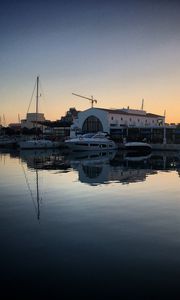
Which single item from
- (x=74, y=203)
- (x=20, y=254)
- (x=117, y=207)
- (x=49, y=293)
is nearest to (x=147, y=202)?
(x=117, y=207)

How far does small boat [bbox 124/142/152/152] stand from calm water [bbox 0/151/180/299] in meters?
47.5

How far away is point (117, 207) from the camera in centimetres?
1559

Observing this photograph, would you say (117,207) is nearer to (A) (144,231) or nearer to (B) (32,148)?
(A) (144,231)

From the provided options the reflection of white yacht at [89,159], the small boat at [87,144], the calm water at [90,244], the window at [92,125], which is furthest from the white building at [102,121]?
Result: the calm water at [90,244]

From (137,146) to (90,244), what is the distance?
58249 mm

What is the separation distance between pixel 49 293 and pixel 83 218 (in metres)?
6.44

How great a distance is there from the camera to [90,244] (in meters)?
10.4

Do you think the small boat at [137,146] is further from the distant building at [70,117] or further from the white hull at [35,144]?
the distant building at [70,117]

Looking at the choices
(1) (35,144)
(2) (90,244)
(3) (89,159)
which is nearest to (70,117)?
(1) (35,144)

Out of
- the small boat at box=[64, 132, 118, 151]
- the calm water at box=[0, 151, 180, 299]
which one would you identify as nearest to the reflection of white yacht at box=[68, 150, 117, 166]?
the small boat at box=[64, 132, 118, 151]

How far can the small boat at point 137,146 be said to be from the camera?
67387mm

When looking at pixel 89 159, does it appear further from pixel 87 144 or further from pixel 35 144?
pixel 35 144

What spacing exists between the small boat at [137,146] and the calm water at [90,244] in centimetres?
4751

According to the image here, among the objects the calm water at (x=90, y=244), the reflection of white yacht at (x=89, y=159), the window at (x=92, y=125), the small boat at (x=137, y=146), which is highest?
the window at (x=92, y=125)
